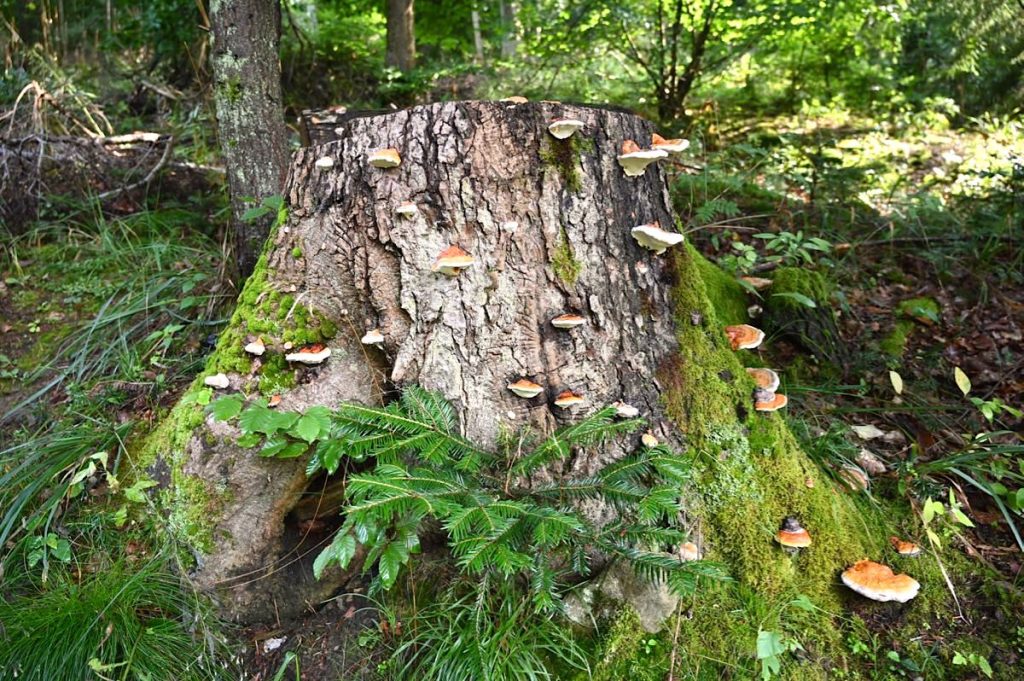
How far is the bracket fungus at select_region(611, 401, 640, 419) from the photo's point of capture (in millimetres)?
2693

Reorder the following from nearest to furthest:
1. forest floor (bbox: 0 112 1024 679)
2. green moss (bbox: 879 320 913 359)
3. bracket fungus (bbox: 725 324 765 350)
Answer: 1. forest floor (bbox: 0 112 1024 679)
2. bracket fungus (bbox: 725 324 765 350)
3. green moss (bbox: 879 320 913 359)

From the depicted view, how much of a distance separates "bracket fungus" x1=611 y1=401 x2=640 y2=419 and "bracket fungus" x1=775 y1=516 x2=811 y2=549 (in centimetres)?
88

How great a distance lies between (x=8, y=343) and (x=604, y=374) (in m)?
5.00

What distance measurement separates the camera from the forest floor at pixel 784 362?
291cm

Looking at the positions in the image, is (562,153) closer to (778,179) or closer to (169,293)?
(169,293)

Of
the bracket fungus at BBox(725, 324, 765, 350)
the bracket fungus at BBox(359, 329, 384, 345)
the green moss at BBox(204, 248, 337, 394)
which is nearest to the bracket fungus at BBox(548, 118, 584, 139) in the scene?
the bracket fungus at BBox(359, 329, 384, 345)

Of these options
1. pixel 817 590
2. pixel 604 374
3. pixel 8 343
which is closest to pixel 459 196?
pixel 604 374

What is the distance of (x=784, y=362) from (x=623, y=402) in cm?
209

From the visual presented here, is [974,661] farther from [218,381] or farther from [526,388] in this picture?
[218,381]

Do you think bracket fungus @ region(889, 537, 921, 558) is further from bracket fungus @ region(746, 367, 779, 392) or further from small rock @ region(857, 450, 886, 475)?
bracket fungus @ region(746, 367, 779, 392)

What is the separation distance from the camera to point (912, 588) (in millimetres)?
2471

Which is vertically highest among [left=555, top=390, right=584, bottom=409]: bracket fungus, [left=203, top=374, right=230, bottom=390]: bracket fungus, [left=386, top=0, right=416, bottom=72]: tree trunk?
[left=386, top=0, right=416, bottom=72]: tree trunk

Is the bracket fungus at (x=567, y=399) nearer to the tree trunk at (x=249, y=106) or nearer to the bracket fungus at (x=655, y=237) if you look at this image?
the bracket fungus at (x=655, y=237)

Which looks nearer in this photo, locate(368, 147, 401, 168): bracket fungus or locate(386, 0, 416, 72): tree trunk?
locate(368, 147, 401, 168): bracket fungus
